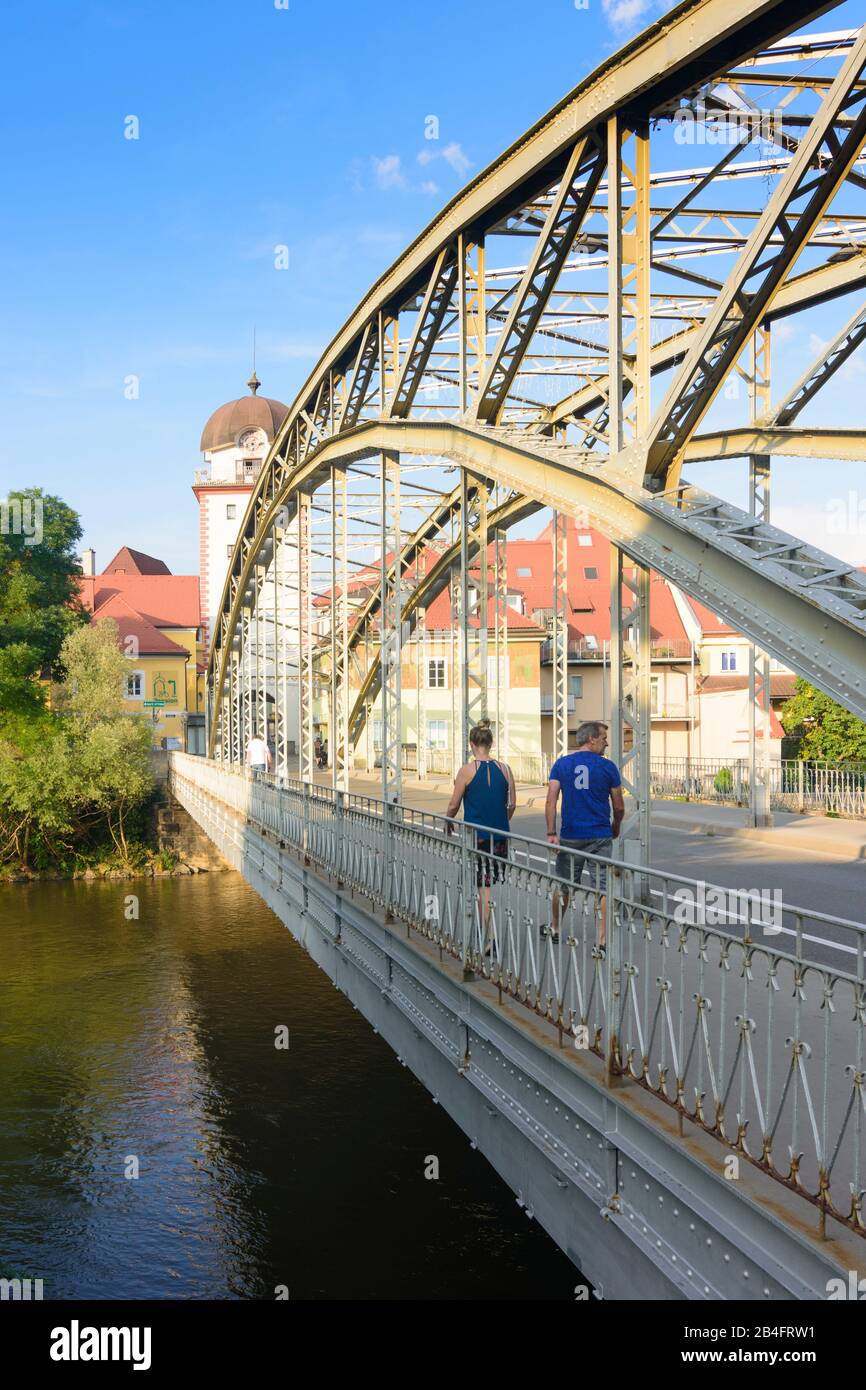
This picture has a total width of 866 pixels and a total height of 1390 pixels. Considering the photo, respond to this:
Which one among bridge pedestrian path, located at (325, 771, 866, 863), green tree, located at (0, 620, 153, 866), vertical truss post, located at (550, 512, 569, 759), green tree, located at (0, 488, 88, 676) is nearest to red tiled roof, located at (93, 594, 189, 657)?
green tree, located at (0, 488, 88, 676)

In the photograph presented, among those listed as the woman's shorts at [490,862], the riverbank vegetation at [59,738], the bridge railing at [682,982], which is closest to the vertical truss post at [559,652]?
the bridge railing at [682,982]

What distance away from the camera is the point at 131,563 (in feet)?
274

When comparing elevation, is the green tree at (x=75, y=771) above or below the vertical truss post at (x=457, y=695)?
below

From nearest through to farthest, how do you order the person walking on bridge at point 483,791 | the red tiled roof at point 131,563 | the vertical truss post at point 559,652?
the person walking on bridge at point 483,791, the vertical truss post at point 559,652, the red tiled roof at point 131,563

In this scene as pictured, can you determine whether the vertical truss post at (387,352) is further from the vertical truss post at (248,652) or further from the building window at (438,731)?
the building window at (438,731)

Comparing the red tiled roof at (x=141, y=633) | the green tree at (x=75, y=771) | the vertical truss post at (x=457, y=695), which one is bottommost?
the green tree at (x=75, y=771)

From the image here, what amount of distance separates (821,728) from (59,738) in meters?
25.6

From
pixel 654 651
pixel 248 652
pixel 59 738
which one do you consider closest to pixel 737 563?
pixel 248 652

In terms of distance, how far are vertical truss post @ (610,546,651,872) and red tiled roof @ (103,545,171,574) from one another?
7688 centimetres

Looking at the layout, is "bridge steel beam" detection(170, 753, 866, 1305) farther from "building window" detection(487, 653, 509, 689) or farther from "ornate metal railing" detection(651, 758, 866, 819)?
"ornate metal railing" detection(651, 758, 866, 819)

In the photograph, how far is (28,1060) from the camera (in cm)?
1822

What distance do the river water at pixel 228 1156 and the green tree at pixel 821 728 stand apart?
1870cm

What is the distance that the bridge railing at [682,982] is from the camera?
358 cm
